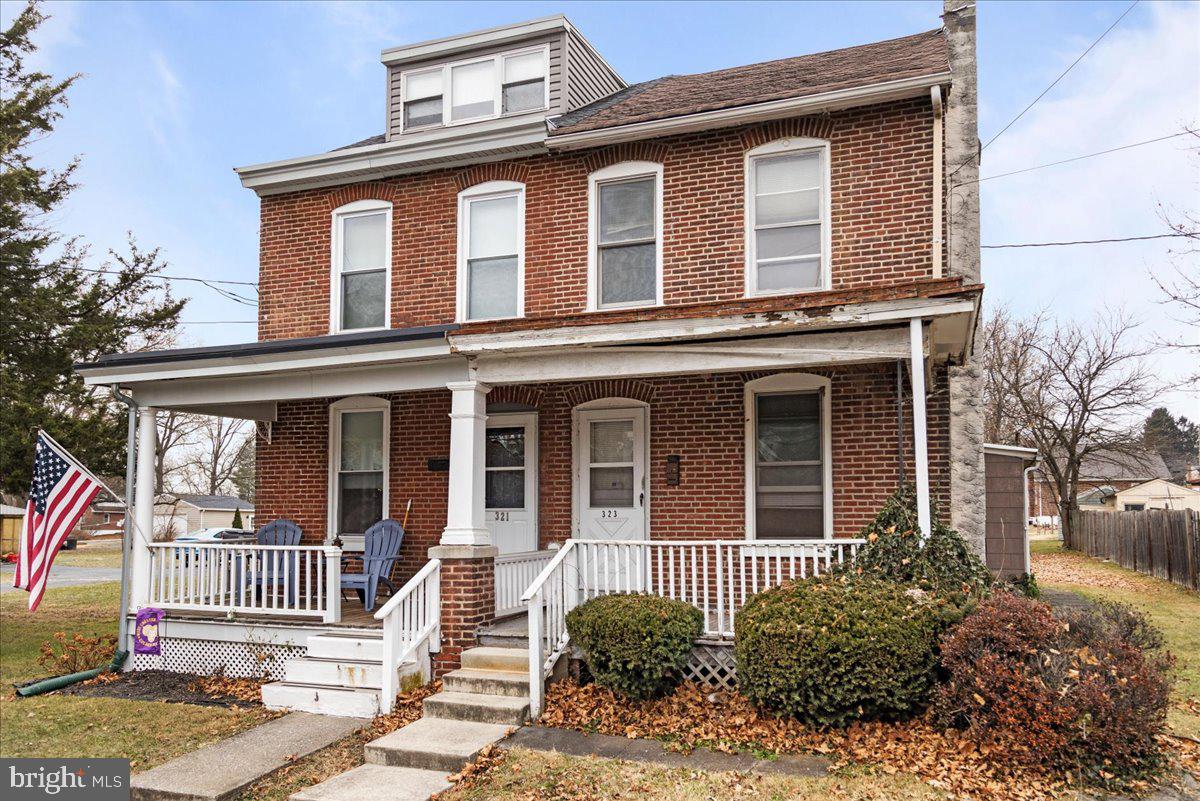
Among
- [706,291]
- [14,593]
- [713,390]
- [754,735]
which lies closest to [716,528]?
[713,390]

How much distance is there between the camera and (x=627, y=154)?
11.2 metres

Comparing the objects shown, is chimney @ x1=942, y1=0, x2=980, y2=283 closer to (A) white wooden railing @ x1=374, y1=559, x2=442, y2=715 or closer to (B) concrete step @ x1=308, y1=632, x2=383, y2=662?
(A) white wooden railing @ x1=374, y1=559, x2=442, y2=715

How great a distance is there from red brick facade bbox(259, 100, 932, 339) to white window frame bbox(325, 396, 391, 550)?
1.13 metres

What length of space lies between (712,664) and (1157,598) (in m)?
13.0

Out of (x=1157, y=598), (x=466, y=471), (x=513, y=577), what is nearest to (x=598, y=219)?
(x=466, y=471)

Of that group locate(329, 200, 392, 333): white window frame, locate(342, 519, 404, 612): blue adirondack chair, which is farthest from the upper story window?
locate(342, 519, 404, 612): blue adirondack chair

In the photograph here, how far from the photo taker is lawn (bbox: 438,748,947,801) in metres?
5.85

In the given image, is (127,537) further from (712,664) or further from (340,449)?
(712,664)

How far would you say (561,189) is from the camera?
11516 millimetres

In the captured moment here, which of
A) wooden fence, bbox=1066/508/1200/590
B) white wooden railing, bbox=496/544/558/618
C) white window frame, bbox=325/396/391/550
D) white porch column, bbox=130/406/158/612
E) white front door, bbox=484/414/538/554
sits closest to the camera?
white wooden railing, bbox=496/544/558/618

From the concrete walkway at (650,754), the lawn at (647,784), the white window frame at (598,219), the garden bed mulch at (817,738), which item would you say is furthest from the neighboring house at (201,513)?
the lawn at (647,784)

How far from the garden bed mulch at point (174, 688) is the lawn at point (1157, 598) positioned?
28.3 ft

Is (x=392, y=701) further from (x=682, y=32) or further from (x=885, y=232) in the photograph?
(x=682, y=32)

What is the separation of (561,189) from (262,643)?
21.0 ft
